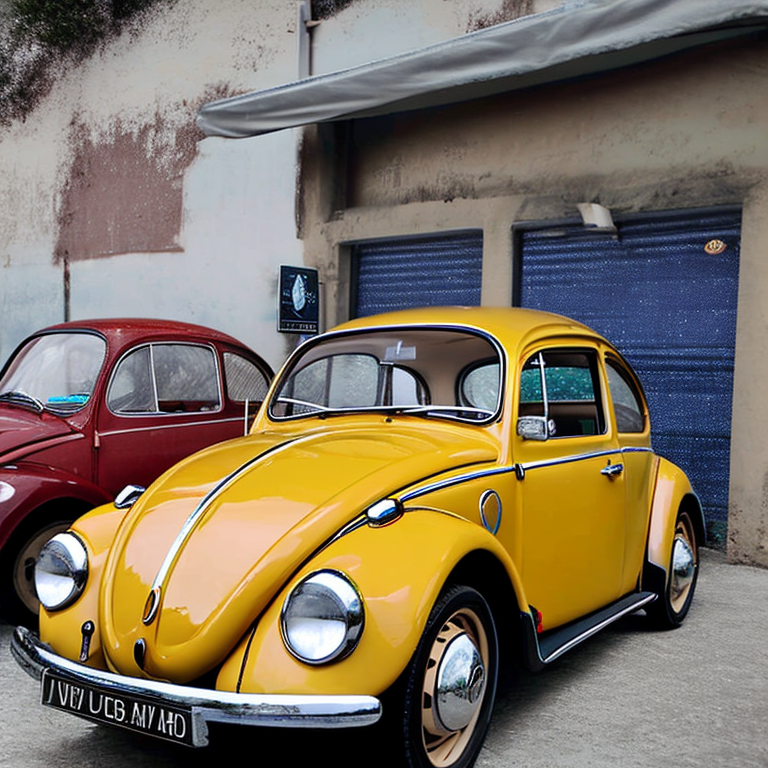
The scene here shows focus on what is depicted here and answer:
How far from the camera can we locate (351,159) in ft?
31.8

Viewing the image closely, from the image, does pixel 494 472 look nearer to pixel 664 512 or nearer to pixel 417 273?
pixel 664 512

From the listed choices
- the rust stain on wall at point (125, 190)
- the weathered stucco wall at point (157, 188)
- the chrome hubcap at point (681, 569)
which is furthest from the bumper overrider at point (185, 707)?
the rust stain on wall at point (125, 190)

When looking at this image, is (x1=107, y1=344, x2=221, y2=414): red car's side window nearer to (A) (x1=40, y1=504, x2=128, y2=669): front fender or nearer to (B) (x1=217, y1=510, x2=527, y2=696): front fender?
(A) (x1=40, y1=504, x2=128, y2=669): front fender

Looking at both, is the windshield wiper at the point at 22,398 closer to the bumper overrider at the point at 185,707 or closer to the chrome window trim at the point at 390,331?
the chrome window trim at the point at 390,331

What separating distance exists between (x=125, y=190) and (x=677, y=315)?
6957mm

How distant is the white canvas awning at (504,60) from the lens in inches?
249

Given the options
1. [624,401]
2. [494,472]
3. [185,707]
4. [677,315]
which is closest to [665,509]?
[624,401]

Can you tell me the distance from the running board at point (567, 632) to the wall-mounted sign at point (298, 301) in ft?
15.8

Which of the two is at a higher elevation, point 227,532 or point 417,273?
point 417,273

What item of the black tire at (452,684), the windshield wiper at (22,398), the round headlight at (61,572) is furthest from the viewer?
the windshield wiper at (22,398)

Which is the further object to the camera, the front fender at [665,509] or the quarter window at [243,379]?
the quarter window at [243,379]

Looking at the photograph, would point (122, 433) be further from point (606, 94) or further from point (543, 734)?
point (606, 94)

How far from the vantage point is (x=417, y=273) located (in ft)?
29.9

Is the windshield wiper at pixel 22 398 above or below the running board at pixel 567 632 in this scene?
above
